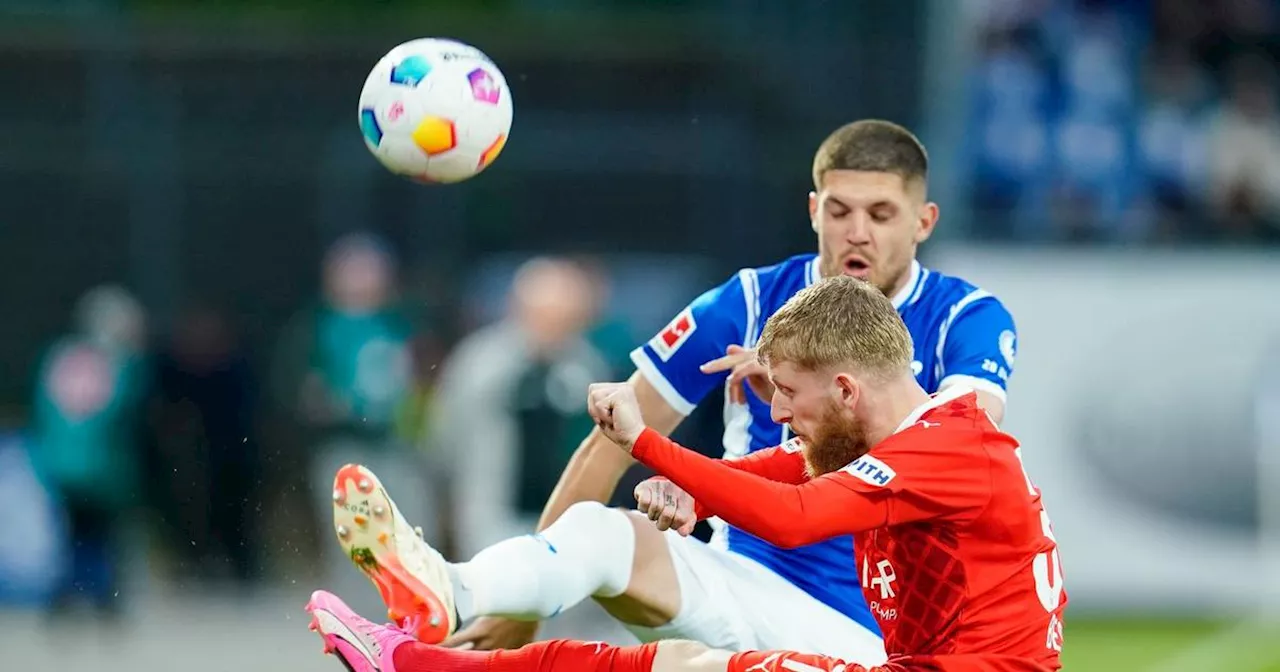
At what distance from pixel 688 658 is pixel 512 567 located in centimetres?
60

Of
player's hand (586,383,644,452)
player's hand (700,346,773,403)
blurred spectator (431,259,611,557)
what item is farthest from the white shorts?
blurred spectator (431,259,611,557)

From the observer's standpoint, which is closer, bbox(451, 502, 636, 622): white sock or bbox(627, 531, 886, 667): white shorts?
bbox(451, 502, 636, 622): white sock

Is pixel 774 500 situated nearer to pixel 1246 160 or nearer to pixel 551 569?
pixel 551 569

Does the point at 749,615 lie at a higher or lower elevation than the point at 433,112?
lower

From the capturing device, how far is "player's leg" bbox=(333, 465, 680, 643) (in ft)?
17.9

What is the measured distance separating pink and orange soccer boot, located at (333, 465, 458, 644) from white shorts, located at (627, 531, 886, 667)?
0.88 m

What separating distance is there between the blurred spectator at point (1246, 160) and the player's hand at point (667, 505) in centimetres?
1024

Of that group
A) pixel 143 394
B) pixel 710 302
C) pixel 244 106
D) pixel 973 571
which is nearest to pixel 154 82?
pixel 244 106

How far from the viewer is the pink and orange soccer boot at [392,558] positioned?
5.46 metres

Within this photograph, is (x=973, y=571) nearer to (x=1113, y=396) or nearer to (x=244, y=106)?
(x=1113, y=396)

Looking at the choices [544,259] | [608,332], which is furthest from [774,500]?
[544,259]

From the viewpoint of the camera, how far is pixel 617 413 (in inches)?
194

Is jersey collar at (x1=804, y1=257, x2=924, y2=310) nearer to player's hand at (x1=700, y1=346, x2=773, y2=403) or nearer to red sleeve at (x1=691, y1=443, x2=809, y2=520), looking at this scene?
player's hand at (x1=700, y1=346, x2=773, y2=403)

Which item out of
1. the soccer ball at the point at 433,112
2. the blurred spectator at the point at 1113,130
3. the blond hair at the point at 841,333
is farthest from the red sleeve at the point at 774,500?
the blurred spectator at the point at 1113,130
